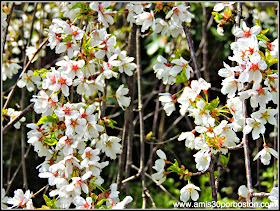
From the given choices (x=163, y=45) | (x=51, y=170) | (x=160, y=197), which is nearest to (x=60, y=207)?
(x=51, y=170)

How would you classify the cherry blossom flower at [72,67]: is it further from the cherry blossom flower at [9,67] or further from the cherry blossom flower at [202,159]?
the cherry blossom flower at [9,67]

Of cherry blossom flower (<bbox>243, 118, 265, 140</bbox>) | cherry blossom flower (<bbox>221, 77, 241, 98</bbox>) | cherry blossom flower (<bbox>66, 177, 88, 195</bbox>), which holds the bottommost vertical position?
cherry blossom flower (<bbox>66, 177, 88, 195</bbox>)

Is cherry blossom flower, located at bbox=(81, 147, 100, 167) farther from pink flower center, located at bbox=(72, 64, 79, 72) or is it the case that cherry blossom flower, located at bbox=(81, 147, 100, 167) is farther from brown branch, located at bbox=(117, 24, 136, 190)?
brown branch, located at bbox=(117, 24, 136, 190)

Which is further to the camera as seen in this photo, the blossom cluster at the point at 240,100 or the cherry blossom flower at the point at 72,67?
the cherry blossom flower at the point at 72,67

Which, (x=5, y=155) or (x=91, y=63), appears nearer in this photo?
(x=91, y=63)

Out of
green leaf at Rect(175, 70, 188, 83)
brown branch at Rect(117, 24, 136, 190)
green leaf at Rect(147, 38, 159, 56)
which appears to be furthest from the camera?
green leaf at Rect(147, 38, 159, 56)

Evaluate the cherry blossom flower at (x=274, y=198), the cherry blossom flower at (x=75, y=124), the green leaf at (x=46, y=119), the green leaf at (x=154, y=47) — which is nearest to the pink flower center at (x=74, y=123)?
the cherry blossom flower at (x=75, y=124)

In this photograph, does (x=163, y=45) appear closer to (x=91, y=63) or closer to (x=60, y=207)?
(x=91, y=63)

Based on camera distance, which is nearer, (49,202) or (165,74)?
(49,202)

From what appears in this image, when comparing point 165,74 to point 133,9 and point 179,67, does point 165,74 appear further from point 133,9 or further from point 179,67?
point 133,9

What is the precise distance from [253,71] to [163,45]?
1763 millimetres

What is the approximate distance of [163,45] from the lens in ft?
9.14

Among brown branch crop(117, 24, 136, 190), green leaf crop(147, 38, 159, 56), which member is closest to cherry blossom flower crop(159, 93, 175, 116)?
brown branch crop(117, 24, 136, 190)

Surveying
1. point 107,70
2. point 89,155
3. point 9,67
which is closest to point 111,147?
point 89,155
